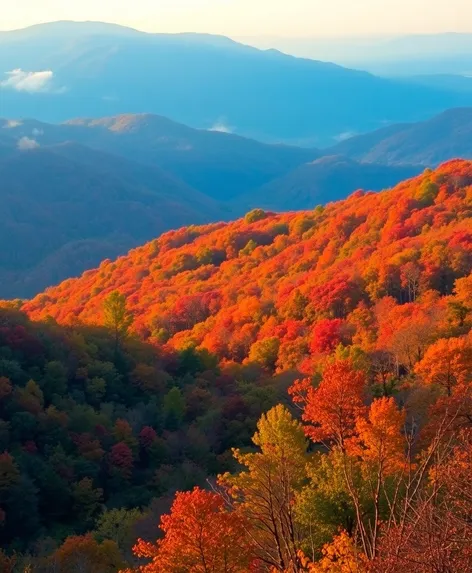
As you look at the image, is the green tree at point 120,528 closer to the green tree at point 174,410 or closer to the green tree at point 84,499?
the green tree at point 84,499

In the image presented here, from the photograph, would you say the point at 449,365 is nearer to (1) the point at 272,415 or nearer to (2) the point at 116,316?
(1) the point at 272,415

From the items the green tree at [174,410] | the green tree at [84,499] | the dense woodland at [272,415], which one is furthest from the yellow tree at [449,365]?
the green tree at [174,410]

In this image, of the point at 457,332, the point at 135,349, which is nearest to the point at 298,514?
the point at 457,332

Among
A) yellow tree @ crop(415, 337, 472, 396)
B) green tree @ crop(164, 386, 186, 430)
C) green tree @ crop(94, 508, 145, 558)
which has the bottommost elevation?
green tree @ crop(164, 386, 186, 430)

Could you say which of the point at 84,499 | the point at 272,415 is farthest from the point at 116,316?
the point at 272,415

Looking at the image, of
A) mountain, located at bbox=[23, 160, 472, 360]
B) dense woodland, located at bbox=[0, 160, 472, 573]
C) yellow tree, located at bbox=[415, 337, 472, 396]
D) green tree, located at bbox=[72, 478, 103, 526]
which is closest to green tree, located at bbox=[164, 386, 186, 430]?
dense woodland, located at bbox=[0, 160, 472, 573]

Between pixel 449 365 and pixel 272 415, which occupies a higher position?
pixel 449 365

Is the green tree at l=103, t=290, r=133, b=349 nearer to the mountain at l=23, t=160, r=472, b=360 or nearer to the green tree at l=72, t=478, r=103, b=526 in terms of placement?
the mountain at l=23, t=160, r=472, b=360
